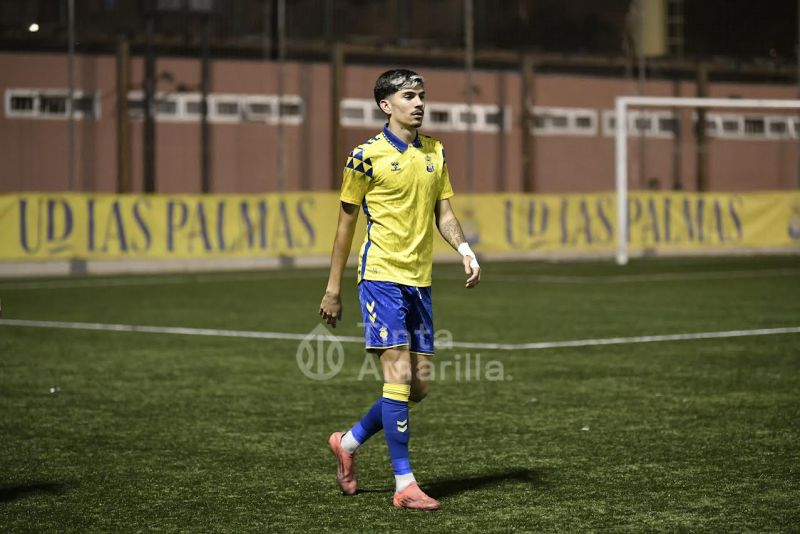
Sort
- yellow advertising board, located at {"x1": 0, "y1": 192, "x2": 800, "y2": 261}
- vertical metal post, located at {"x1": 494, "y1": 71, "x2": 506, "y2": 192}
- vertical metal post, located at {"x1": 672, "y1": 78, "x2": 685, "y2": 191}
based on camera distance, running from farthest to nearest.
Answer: vertical metal post, located at {"x1": 672, "y1": 78, "x2": 685, "y2": 191}, vertical metal post, located at {"x1": 494, "y1": 71, "x2": 506, "y2": 192}, yellow advertising board, located at {"x1": 0, "y1": 192, "x2": 800, "y2": 261}

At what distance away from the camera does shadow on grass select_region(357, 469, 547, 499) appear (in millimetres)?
6422

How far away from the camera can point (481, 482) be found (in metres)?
6.59

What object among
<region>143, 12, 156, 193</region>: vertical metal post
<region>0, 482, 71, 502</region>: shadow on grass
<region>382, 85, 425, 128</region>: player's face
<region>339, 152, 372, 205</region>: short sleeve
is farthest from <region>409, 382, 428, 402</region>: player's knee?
<region>143, 12, 156, 193</region>: vertical metal post

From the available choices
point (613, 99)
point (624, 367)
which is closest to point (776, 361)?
point (624, 367)

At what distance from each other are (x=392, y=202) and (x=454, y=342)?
6878mm

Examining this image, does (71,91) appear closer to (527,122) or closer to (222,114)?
(222,114)

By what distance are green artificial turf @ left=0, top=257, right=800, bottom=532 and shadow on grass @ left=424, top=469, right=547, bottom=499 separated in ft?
0.05

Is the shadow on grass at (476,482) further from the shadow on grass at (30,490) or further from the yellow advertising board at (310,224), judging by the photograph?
the yellow advertising board at (310,224)

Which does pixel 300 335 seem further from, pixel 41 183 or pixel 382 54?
pixel 382 54

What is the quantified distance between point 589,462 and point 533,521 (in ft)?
4.55

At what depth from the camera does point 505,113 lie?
36.8m

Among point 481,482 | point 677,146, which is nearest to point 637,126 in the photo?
point 677,146

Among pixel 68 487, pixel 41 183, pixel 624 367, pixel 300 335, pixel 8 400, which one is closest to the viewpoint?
pixel 68 487

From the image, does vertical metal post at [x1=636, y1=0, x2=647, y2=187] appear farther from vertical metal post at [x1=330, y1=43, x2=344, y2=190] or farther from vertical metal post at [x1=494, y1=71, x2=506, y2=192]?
vertical metal post at [x1=330, y1=43, x2=344, y2=190]
